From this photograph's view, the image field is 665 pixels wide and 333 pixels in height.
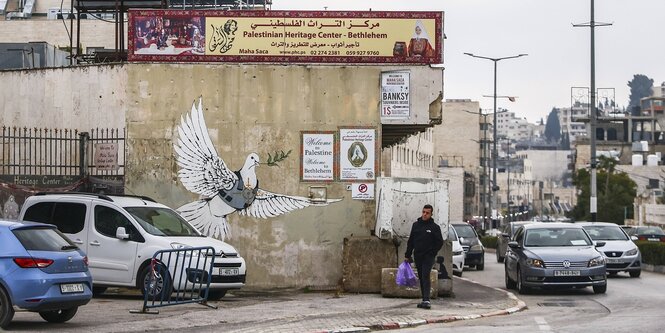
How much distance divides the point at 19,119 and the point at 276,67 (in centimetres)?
578

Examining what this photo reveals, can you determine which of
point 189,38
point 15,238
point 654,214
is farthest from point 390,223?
point 654,214

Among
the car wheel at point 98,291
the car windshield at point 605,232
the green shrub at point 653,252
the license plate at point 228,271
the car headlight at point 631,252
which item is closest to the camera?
the license plate at point 228,271

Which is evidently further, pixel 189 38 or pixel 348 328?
pixel 189 38

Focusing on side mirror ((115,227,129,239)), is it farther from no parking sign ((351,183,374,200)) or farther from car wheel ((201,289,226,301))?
no parking sign ((351,183,374,200))

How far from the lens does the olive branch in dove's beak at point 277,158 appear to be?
79.5ft

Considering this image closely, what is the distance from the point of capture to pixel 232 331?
1584 cm

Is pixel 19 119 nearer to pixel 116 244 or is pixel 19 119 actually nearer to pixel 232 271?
pixel 116 244

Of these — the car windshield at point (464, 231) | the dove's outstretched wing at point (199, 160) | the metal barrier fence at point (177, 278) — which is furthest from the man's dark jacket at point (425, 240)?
the car windshield at point (464, 231)

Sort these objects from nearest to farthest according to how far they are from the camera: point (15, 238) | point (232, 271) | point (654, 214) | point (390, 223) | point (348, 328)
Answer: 1. point (15, 238)
2. point (348, 328)
3. point (232, 271)
4. point (390, 223)
5. point (654, 214)

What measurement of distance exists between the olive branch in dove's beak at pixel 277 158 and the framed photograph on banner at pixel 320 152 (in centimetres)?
36

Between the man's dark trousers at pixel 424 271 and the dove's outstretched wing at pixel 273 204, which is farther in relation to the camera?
the dove's outstretched wing at pixel 273 204

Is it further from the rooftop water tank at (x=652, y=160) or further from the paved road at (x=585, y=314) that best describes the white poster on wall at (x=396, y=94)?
the rooftop water tank at (x=652, y=160)

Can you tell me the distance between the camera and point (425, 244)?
20156mm

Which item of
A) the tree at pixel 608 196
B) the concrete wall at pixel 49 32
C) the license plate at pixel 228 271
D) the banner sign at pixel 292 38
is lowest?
the tree at pixel 608 196
